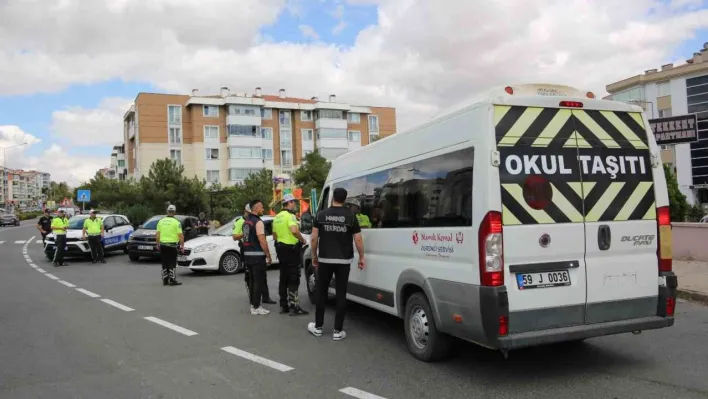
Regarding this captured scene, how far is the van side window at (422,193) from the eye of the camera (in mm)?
4812

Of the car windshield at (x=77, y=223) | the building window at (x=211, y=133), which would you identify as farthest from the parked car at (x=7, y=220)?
the car windshield at (x=77, y=223)

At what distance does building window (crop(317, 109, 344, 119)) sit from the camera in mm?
71438

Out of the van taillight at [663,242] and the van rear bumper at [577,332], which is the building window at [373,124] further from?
the van rear bumper at [577,332]

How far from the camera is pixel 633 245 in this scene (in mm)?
4945

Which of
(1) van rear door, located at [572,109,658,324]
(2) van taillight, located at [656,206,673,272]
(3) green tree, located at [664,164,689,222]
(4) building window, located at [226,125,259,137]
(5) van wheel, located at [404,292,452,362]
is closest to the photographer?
(1) van rear door, located at [572,109,658,324]

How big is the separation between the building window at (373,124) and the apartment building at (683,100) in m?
34.9

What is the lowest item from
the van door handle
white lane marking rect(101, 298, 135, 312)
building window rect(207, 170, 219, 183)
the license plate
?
white lane marking rect(101, 298, 135, 312)

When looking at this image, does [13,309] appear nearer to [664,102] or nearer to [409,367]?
[409,367]

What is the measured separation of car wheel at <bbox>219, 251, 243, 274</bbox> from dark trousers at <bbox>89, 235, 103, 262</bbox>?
576 centimetres

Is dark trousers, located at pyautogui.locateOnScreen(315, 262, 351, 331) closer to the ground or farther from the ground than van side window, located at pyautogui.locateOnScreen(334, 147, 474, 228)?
closer to the ground

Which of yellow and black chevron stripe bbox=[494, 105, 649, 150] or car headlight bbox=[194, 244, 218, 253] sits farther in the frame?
car headlight bbox=[194, 244, 218, 253]

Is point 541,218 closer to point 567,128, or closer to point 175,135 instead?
point 567,128

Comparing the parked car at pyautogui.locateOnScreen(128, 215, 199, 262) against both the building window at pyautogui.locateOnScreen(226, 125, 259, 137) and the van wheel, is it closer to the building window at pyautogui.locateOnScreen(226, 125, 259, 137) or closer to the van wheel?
the van wheel

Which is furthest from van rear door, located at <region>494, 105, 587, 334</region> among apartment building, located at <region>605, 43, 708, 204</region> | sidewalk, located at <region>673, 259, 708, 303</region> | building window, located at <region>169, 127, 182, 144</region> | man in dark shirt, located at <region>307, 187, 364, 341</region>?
building window, located at <region>169, 127, 182, 144</region>
